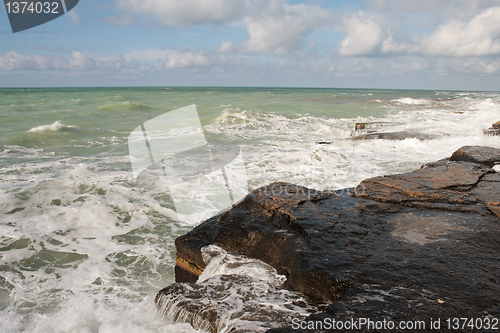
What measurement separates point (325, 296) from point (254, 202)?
123 centimetres

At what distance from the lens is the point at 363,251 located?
6.87 feet

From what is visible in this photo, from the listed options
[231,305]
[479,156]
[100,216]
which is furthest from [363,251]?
[479,156]

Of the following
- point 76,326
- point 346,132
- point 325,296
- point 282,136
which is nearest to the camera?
point 325,296

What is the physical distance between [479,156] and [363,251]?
4509 millimetres

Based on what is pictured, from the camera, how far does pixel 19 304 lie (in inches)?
107

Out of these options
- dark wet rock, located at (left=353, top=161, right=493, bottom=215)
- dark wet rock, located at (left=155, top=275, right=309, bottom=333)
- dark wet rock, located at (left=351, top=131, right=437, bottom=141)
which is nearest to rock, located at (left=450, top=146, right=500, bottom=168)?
dark wet rock, located at (left=353, top=161, right=493, bottom=215)

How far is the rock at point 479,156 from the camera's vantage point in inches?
200

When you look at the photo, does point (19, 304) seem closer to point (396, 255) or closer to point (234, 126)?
point (396, 255)

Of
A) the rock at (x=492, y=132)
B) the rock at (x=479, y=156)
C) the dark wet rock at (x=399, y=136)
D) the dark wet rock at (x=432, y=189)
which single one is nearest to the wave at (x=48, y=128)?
the dark wet rock at (x=399, y=136)

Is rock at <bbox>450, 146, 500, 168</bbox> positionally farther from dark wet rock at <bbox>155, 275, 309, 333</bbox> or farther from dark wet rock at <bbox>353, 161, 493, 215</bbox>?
dark wet rock at <bbox>155, 275, 309, 333</bbox>

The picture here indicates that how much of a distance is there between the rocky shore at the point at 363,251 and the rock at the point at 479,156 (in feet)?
6.84

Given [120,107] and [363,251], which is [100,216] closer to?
[363,251]

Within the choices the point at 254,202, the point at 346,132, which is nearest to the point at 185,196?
the point at 254,202

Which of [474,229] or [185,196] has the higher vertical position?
[474,229]
